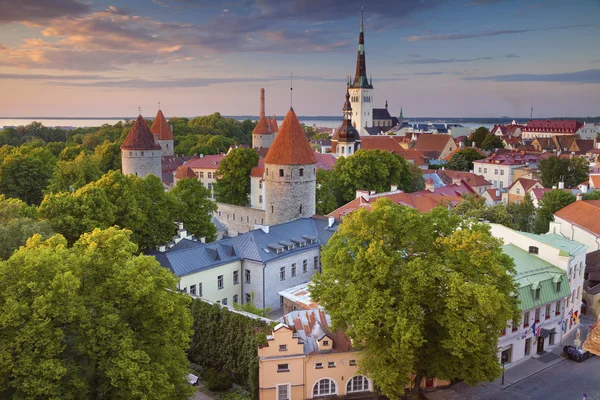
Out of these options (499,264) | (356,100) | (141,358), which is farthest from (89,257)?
(356,100)

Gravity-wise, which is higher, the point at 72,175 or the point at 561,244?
the point at 72,175

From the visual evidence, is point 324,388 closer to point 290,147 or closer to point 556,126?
point 290,147

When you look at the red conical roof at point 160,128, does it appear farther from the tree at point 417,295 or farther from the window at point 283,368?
the tree at point 417,295

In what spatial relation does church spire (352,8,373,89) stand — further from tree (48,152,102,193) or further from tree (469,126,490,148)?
tree (48,152,102,193)

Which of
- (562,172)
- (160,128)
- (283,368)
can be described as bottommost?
(283,368)

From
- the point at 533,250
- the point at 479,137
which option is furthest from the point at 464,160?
the point at 533,250

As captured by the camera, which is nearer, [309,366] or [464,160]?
[309,366]

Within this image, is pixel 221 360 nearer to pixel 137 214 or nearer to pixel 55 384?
pixel 55 384
